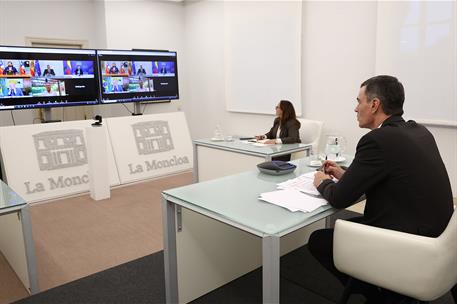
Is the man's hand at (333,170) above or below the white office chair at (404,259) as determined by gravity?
above

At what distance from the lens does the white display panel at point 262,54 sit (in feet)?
17.6

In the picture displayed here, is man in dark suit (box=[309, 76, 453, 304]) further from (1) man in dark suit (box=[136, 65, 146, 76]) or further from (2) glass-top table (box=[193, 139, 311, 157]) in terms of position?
(1) man in dark suit (box=[136, 65, 146, 76])

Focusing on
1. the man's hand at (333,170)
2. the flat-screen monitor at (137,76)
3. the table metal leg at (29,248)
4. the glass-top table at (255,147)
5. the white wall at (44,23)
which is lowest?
the table metal leg at (29,248)

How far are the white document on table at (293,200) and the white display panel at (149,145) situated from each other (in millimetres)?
3579

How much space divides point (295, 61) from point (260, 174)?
133 inches

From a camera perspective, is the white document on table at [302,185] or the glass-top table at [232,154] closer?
the white document on table at [302,185]

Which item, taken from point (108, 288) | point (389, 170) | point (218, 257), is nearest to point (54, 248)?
point (108, 288)

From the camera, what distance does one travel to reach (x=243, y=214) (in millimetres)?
1687

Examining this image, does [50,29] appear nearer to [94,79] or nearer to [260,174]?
[94,79]

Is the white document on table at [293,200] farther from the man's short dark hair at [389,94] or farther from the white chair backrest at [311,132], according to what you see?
the white chair backrest at [311,132]

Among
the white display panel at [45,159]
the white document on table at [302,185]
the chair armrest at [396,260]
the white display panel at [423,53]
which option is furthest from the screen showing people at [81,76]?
the chair armrest at [396,260]

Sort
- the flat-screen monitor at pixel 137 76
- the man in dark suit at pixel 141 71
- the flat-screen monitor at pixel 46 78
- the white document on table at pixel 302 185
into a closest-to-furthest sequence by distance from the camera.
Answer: the white document on table at pixel 302 185 < the flat-screen monitor at pixel 46 78 < the flat-screen monitor at pixel 137 76 < the man in dark suit at pixel 141 71

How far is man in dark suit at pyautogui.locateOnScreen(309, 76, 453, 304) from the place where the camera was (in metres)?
1.58

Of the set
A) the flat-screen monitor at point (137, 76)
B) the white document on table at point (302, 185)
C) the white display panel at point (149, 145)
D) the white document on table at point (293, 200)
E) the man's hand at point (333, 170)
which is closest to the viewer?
the white document on table at point (293, 200)
